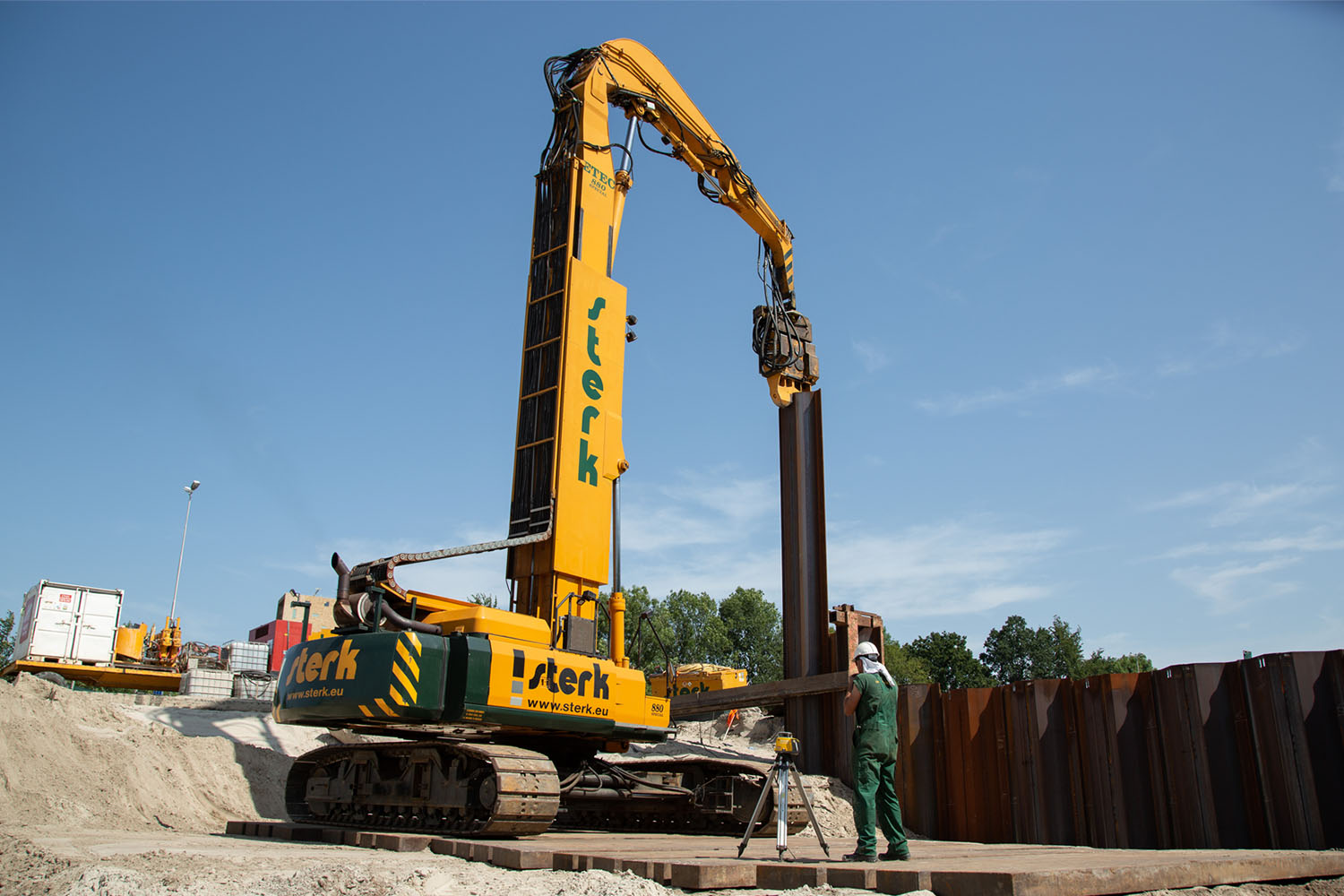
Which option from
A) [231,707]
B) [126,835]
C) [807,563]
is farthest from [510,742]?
[231,707]

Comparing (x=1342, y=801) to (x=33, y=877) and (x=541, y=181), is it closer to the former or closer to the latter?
(x=33, y=877)

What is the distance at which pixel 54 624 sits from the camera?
81.6ft

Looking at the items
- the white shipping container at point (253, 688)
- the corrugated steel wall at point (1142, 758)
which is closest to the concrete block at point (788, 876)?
the corrugated steel wall at point (1142, 758)

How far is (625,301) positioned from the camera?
13305 mm

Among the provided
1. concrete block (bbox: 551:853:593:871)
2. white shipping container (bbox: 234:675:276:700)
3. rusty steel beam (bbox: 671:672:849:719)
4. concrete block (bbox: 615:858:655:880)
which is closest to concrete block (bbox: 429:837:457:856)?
concrete block (bbox: 551:853:593:871)

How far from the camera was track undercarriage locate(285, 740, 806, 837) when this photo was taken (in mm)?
9117

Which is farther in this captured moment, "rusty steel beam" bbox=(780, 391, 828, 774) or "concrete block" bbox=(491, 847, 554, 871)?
"rusty steel beam" bbox=(780, 391, 828, 774)

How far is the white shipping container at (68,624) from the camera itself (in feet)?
80.9

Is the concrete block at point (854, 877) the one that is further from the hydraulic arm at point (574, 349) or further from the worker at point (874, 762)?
the hydraulic arm at point (574, 349)

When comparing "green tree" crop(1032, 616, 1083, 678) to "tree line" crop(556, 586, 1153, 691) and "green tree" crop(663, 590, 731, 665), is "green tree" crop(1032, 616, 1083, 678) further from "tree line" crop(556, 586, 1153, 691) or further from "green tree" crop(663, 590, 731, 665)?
"green tree" crop(663, 590, 731, 665)

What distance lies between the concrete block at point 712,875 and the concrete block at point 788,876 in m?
0.07

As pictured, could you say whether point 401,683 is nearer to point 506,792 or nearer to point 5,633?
point 506,792

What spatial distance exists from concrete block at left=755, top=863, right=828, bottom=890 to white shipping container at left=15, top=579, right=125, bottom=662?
81.4ft

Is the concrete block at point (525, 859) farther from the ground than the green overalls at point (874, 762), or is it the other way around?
the green overalls at point (874, 762)
